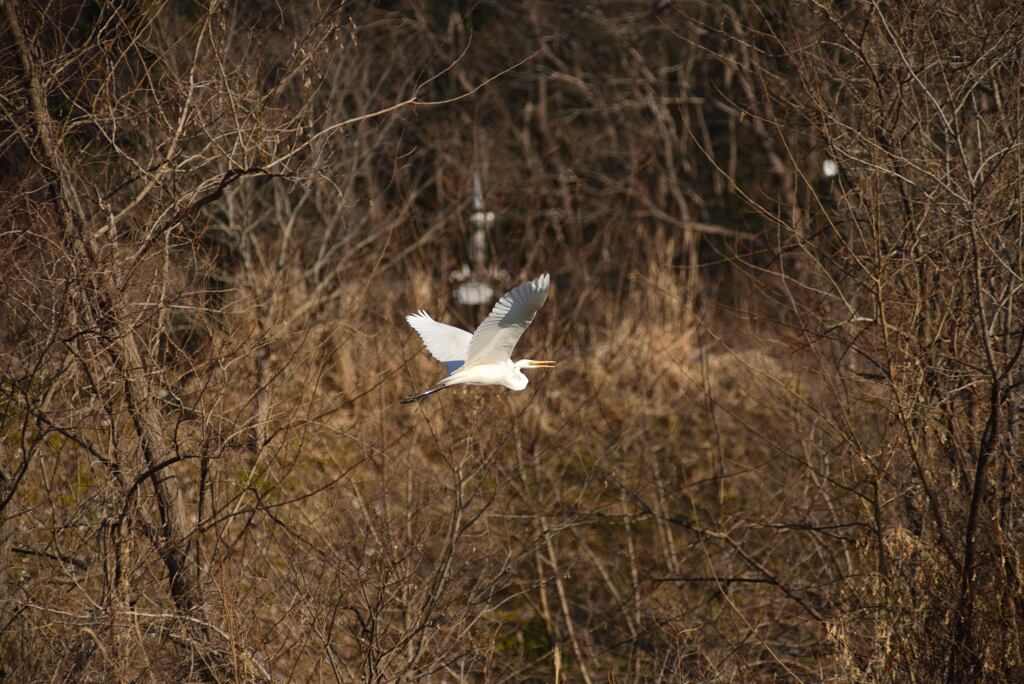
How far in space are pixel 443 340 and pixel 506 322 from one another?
3.28 ft

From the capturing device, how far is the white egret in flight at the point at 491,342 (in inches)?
185

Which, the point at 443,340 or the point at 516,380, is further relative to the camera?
the point at 443,340

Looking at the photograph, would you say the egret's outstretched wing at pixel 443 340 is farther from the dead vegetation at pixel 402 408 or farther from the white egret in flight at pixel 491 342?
the dead vegetation at pixel 402 408

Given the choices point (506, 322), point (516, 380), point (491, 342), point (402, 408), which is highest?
point (506, 322)

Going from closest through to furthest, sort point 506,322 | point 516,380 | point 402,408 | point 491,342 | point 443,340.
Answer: point 506,322 → point 491,342 → point 516,380 → point 443,340 → point 402,408

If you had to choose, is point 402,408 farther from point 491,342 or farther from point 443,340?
point 491,342

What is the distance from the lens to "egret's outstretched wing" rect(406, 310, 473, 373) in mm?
5762

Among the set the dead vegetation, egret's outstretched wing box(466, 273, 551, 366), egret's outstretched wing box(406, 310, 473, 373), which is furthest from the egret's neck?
the dead vegetation

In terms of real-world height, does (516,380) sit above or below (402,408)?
above

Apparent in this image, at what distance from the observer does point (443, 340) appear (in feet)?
19.2

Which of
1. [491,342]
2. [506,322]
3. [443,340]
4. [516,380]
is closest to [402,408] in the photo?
[443,340]

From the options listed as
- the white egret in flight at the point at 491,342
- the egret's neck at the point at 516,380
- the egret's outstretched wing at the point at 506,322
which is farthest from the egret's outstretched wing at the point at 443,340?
the egret's outstretched wing at the point at 506,322

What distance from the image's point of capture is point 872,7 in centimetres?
522

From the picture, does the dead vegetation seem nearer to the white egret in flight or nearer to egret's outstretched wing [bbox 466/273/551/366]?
the white egret in flight
